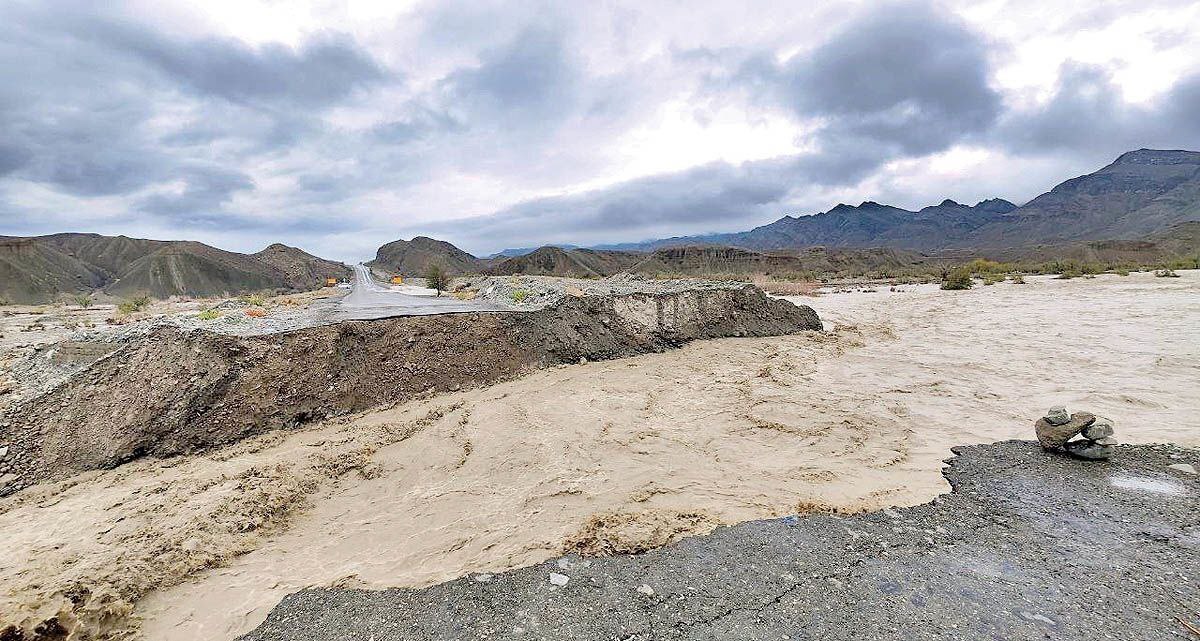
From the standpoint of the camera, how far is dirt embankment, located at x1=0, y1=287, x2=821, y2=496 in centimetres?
686

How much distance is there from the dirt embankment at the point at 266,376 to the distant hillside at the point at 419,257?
9352cm

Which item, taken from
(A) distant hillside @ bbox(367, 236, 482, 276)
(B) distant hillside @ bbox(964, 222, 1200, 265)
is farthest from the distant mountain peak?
(A) distant hillside @ bbox(367, 236, 482, 276)

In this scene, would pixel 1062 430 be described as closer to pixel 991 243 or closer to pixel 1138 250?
pixel 1138 250

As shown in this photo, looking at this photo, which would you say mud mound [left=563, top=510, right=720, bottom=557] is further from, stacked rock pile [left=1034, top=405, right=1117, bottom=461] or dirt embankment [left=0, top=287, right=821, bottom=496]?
dirt embankment [left=0, top=287, right=821, bottom=496]

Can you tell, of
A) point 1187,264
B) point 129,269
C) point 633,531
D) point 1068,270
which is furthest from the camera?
point 129,269

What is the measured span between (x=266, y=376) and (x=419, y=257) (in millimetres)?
114303

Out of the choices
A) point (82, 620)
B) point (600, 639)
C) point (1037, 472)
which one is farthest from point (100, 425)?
point (1037, 472)

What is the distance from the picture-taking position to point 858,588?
3.66m

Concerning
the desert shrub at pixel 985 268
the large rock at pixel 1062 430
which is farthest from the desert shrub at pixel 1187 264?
the large rock at pixel 1062 430

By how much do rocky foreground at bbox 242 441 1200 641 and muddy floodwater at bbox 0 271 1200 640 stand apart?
0.38m

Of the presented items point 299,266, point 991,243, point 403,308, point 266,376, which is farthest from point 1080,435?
point 991,243

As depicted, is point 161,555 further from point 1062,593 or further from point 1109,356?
point 1109,356

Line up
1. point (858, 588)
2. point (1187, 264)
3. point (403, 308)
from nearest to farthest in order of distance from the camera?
1. point (858, 588)
2. point (403, 308)
3. point (1187, 264)

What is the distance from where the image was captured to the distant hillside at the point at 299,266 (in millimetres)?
86250
